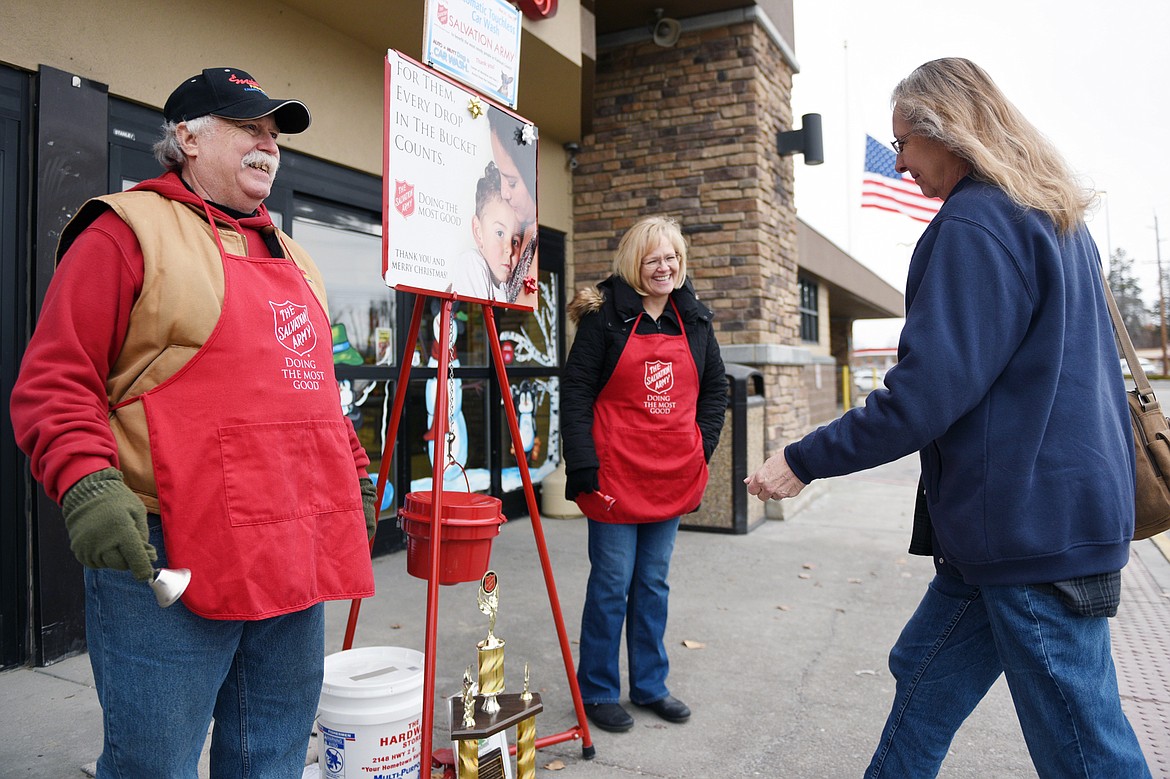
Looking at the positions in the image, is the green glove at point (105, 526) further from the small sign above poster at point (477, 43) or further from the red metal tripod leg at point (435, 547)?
the small sign above poster at point (477, 43)

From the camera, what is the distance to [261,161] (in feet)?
6.14

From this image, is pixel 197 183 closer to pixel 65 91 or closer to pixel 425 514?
pixel 425 514

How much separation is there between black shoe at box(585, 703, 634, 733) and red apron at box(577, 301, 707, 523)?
70 cm

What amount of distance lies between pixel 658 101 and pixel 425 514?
588cm

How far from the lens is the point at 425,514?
253 centimetres

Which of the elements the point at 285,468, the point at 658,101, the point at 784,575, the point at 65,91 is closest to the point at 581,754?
the point at 285,468

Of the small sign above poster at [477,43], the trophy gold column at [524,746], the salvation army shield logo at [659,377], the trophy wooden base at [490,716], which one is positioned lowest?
the trophy gold column at [524,746]

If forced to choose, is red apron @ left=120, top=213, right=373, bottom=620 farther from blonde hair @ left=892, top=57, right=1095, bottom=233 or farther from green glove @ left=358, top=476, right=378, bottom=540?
blonde hair @ left=892, top=57, right=1095, bottom=233

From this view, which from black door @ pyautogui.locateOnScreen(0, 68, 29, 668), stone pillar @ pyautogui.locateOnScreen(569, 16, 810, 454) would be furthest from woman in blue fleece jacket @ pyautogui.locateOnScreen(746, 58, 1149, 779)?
stone pillar @ pyautogui.locateOnScreen(569, 16, 810, 454)

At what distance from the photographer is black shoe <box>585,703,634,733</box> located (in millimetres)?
3010

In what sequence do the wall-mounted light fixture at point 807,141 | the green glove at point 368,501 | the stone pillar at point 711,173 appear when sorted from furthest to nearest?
1. the wall-mounted light fixture at point 807,141
2. the stone pillar at point 711,173
3. the green glove at point 368,501

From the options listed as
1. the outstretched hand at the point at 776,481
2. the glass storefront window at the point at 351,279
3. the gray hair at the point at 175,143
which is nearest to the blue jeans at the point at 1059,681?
the outstretched hand at the point at 776,481

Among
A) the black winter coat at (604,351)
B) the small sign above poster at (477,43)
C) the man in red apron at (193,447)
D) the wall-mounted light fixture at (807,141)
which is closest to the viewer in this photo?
the man in red apron at (193,447)

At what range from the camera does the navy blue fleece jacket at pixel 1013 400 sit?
1.64 metres
